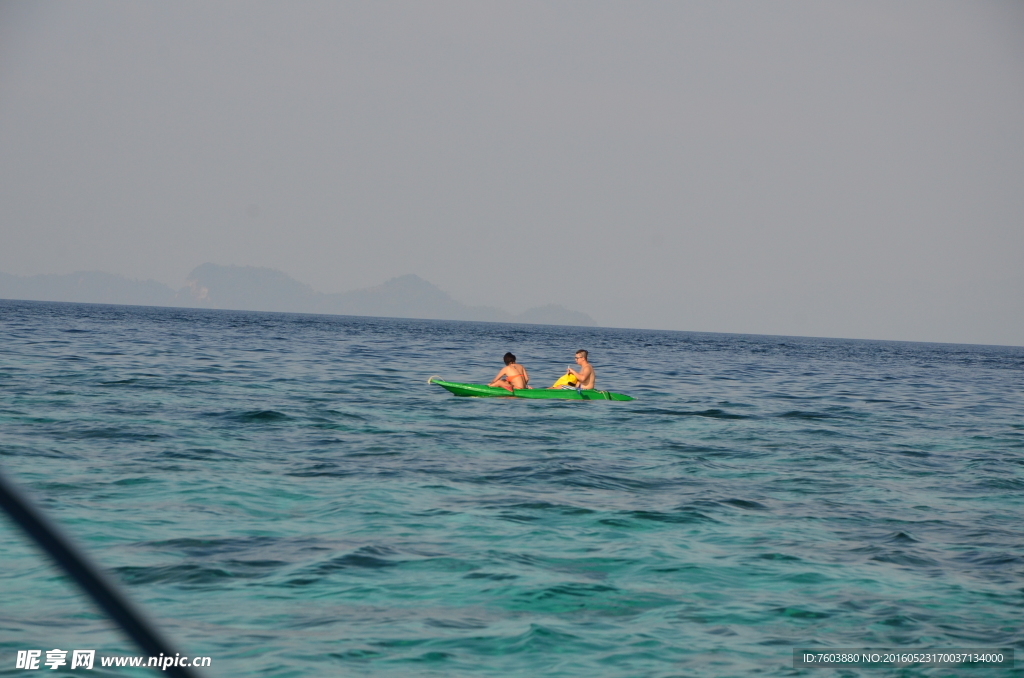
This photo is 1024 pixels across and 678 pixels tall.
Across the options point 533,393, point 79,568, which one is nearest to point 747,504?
point 79,568

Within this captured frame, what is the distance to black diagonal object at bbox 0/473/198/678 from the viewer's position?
0.97 metres

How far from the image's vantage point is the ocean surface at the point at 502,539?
6.07 meters

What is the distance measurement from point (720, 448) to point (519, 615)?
32.7 ft

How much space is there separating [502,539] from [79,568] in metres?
7.72

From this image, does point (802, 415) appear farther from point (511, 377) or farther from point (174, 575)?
point (174, 575)

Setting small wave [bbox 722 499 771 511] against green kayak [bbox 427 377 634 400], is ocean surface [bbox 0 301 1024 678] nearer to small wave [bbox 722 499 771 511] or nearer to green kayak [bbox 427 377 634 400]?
small wave [bbox 722 499 771 511]

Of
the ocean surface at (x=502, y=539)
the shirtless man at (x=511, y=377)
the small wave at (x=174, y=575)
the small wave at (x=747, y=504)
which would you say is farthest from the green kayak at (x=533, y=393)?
the small wave at (x=174, y=575)

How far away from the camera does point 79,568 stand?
102 centimetres

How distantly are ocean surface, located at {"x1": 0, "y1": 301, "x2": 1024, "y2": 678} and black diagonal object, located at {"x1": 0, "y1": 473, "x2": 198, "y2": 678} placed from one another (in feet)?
0.81

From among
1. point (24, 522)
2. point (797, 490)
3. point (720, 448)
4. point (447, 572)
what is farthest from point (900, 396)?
point (24, 522)

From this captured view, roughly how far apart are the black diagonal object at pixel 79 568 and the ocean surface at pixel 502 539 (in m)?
0.25

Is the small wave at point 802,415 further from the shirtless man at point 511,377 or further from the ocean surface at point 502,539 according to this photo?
the shirtless man at point 511,377

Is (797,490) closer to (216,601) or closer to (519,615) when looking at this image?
(519,615)

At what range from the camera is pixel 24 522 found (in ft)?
3.21
